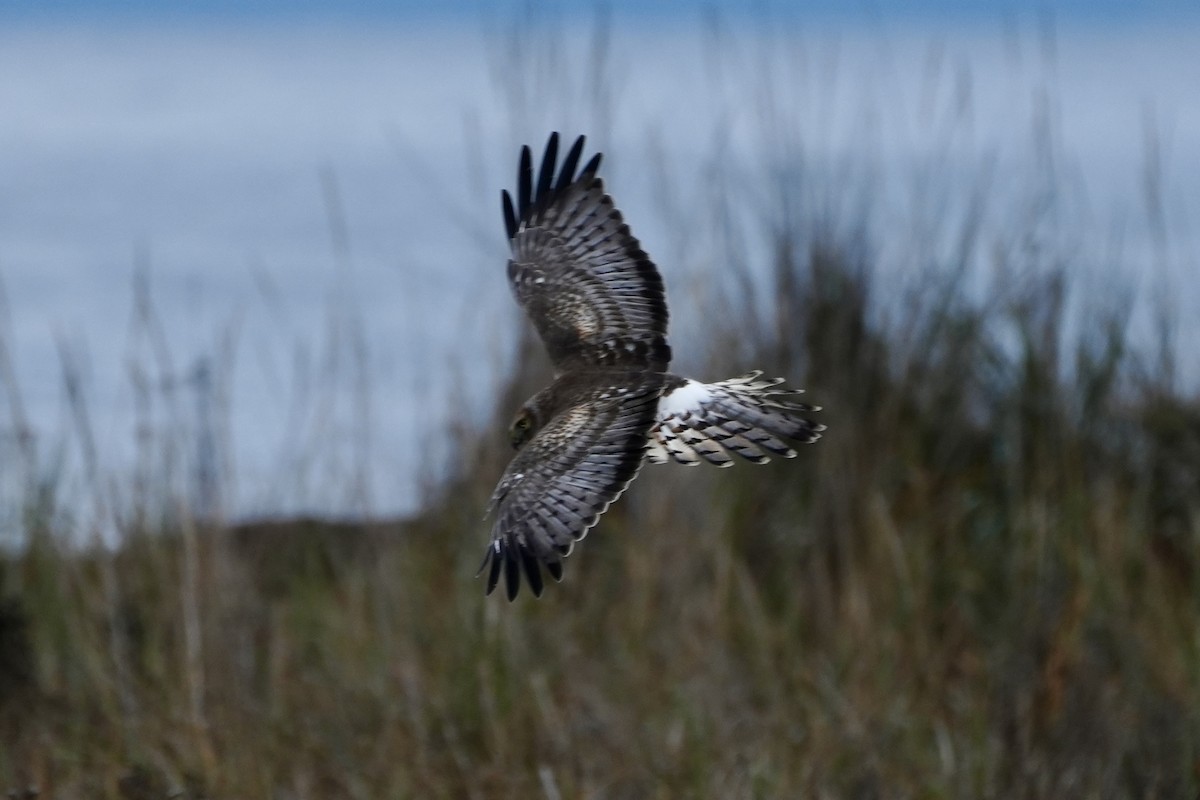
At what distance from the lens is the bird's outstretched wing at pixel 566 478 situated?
3.22 m

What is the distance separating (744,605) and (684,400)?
1.63 m

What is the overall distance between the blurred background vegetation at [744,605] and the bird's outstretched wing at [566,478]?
75 centimetres

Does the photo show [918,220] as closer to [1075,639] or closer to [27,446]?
[1075,639]

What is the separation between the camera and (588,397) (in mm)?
3600

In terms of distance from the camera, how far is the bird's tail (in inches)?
141

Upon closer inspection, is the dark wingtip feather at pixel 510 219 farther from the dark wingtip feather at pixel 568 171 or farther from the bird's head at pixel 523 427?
the bird's head at pixel 523 427

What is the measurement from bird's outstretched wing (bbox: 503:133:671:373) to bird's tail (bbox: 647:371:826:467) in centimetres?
18

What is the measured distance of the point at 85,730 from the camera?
444cm

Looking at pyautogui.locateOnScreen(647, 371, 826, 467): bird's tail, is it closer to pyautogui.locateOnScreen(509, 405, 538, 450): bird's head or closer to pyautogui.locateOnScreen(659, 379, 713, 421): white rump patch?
pyautogui.locateOnScreen(659, 379, 713, 421): white rump patch

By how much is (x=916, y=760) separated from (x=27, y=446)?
2624 millimetres

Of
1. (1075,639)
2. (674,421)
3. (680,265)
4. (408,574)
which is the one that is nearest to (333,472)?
(408,574)

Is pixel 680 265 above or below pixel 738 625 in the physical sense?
above

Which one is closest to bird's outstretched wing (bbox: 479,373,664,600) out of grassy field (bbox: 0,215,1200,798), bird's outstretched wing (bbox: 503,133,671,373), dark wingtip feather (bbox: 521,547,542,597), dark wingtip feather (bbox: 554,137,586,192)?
dark wingtip feather (bbox: 521,547,542,597)

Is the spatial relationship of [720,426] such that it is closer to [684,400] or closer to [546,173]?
[684,400]
